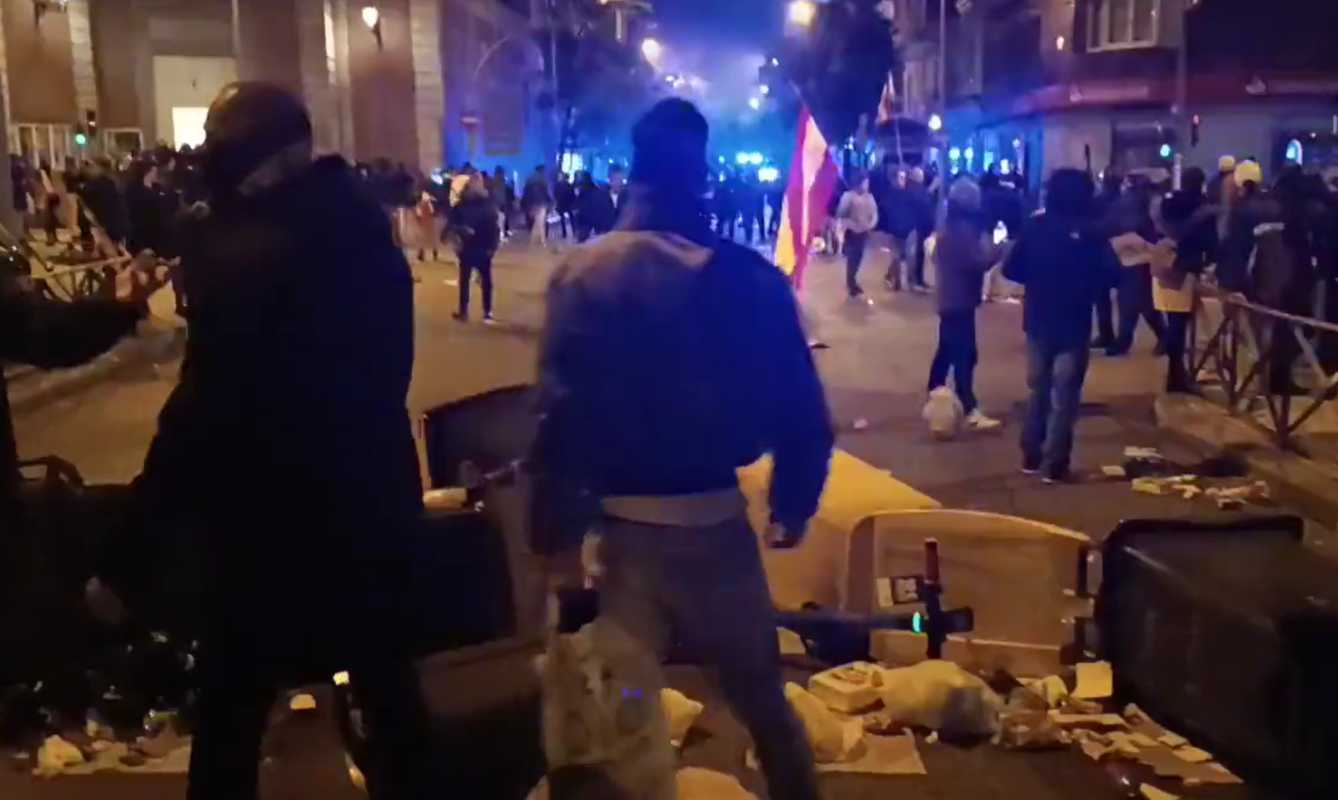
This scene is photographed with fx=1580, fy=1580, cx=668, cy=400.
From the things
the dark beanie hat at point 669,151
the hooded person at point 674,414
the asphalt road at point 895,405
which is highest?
the dark beanie hat at point 669,151

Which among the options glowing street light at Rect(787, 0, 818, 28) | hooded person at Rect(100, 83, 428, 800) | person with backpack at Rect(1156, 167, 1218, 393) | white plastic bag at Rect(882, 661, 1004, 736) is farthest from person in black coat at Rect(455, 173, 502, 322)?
glowing street light at Rect(787, 0, 818, 28)

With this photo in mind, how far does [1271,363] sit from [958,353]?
223cm

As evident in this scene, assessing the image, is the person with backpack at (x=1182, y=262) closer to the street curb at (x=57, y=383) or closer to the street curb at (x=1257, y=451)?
the street curb at (x=1257, y=451)

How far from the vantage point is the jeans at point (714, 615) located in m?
3.62

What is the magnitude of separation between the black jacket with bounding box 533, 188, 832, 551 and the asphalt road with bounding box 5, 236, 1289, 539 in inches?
203

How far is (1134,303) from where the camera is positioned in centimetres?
1633

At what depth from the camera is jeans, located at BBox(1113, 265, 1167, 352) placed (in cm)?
1606

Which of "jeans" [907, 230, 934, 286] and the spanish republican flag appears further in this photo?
"jeans" [907, 230, 934, 286]

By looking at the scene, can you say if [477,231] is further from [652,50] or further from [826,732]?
[652,50]

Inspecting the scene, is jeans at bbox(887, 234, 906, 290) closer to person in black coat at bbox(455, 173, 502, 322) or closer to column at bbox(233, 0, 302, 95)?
person in black coat at bbox(455, 173, 502, 322)

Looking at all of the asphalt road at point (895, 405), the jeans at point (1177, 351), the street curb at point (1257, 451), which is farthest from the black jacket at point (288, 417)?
the jeans at point (1177, 351)

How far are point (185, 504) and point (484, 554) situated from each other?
1.20 metres

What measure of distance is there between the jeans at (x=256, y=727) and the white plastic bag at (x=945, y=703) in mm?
2176

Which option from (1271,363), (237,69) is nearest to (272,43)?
(237,69)
